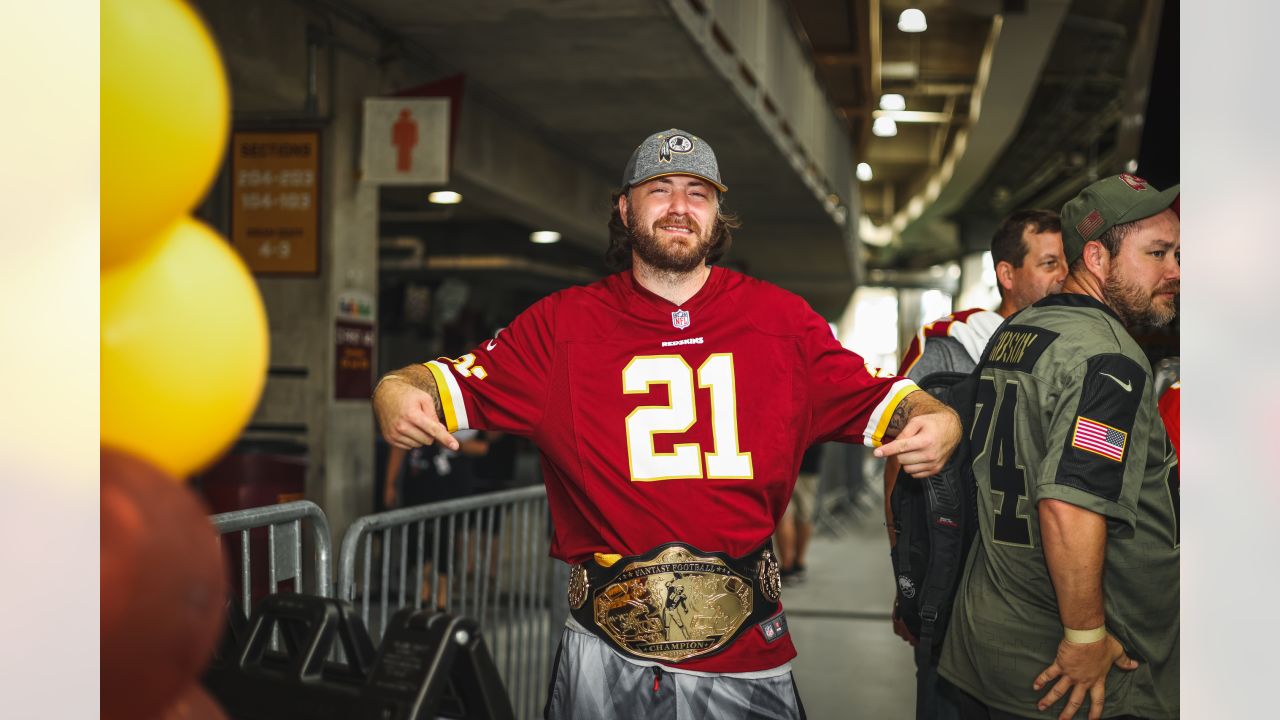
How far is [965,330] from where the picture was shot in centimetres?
370

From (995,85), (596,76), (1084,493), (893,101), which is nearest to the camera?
(1084,493)

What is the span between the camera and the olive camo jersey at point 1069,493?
231 cm

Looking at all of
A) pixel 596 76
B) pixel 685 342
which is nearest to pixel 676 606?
pixel 685 342

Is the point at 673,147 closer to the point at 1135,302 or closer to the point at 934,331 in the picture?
the point at 1135,302

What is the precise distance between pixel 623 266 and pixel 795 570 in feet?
22.3

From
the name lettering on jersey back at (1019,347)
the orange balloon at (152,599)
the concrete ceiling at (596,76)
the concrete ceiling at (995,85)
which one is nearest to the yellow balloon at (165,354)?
the orange balloon at (152,599)

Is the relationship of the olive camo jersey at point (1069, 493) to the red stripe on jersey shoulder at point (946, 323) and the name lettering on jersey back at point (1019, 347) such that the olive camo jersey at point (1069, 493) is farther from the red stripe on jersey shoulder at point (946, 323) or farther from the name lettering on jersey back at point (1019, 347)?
the red stripe on jersey shoulder at point (946, 323)

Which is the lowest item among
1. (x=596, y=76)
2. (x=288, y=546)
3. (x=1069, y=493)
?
(x=288, y=546)

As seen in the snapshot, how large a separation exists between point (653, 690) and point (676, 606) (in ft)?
0.66

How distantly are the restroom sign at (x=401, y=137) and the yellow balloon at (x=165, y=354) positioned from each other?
3.65 meters

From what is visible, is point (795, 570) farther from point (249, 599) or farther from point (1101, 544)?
point (1101, 544)
